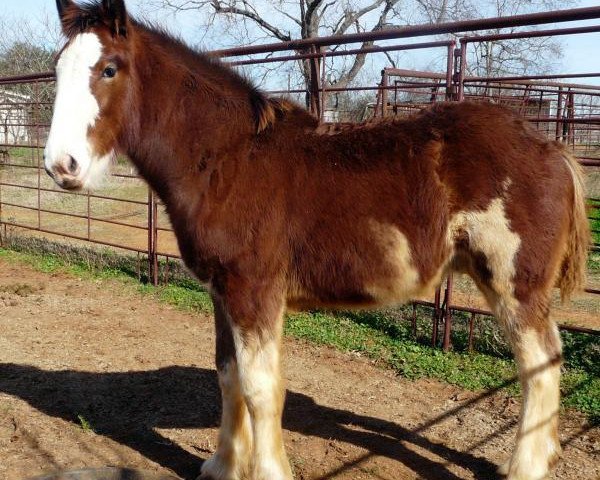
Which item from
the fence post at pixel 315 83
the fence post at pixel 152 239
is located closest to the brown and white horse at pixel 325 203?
the fence post at pixel 315 83

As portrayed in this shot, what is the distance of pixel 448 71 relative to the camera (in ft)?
15.4

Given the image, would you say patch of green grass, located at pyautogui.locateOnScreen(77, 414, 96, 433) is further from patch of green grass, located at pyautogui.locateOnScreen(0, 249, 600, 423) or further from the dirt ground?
patch of green grass, located at pyautogui.locateOnScreen(0, 249, 600, 423)

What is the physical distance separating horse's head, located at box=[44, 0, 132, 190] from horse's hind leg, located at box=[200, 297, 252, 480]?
1.08m

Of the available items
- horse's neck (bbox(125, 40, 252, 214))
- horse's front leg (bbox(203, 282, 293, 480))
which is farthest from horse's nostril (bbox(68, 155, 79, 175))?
horse's front leg (bbox(203, 282, 293, 480))

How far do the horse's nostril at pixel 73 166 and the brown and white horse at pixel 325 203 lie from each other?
0.08 m

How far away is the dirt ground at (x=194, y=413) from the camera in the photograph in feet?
11.0

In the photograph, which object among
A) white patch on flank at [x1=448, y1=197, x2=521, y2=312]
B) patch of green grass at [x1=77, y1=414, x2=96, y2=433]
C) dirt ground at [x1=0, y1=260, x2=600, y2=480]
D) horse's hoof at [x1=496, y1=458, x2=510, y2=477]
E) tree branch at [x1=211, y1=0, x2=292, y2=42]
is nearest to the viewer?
white patch on flank at [x1=448, y1=197, x2=521, y2=312]

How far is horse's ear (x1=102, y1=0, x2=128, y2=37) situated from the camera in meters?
2.73

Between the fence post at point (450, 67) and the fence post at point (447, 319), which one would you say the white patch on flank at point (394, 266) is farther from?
A: the fence post at point (450, 67)

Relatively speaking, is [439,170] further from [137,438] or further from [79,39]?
[137,438]

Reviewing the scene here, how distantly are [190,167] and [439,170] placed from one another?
128cm

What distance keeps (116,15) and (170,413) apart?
2601mm

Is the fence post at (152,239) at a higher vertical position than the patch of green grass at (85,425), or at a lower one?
higher

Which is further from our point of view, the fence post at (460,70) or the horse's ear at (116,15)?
the fence post at (460,70)
